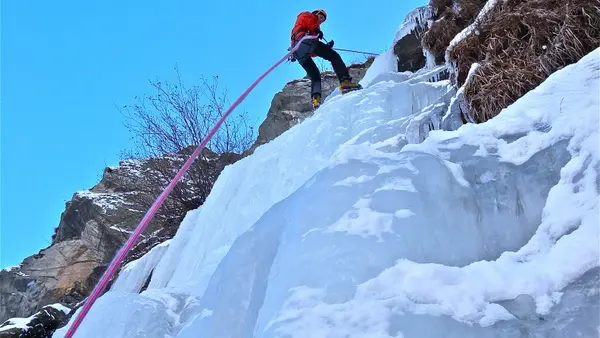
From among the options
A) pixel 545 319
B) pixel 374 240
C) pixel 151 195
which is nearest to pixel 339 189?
pixel 374 240

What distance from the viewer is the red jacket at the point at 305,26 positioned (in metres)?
6.23

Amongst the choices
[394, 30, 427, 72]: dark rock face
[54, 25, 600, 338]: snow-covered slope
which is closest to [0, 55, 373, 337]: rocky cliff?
[394, 30, 427, 72]: dark rock face

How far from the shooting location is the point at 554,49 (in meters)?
3.69

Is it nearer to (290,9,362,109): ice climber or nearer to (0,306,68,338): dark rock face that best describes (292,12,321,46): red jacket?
(290,9,362,109): ice climber

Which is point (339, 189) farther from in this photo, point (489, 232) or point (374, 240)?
point (489, 232)

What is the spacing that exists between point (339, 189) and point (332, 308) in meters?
Answer: 0.54

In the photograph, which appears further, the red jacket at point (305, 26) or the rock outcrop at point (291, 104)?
the rock outcrop at point (291, 104)

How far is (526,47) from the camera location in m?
3.89

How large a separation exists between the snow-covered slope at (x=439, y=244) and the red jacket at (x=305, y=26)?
376 cm

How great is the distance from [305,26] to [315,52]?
0.27 metres

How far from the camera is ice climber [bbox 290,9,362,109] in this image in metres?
6.09

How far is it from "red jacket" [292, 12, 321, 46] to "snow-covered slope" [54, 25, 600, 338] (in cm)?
376

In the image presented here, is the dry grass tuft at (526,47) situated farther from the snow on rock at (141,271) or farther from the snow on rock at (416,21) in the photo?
the snow on rock at (141,271)

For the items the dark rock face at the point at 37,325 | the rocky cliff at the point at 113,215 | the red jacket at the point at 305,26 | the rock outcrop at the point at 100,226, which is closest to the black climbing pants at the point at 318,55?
the red jacket at the point at 305,26
